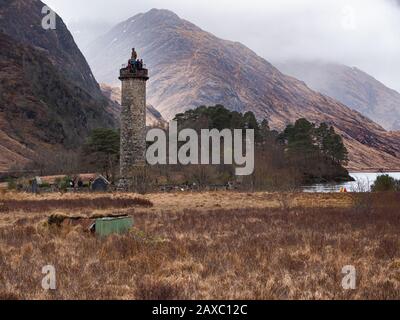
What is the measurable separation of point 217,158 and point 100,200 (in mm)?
30872

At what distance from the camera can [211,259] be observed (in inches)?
536

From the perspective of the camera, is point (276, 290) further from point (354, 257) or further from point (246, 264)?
point (354, 257)

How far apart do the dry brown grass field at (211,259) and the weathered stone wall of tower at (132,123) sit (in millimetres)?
30355

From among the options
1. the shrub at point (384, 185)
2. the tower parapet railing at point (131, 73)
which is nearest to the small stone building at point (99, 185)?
the tower parapet railing at point (131, 73)

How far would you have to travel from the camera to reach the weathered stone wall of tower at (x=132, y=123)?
181ft

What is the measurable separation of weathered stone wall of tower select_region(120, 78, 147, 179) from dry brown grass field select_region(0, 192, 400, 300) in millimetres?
30355

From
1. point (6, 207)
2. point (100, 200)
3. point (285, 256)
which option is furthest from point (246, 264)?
point (100, 200)

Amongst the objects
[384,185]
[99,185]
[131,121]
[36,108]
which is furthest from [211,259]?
[36,108]

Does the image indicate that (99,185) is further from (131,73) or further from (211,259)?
(211,259)

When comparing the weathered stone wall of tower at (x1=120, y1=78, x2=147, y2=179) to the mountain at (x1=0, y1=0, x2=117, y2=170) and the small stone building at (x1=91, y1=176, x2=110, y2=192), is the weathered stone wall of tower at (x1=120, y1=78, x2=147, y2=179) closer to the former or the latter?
the small stone building at (x1=91, y1=176, x2=110, y2=192)

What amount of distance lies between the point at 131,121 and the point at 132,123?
0.80 feet

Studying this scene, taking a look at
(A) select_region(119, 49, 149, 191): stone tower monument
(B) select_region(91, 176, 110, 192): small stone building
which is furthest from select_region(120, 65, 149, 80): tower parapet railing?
(B) select_region(91, 176, 110, 192): small stone building

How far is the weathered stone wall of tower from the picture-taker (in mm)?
55250

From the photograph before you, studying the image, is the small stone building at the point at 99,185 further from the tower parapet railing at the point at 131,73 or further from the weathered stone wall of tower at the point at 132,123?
the tower parapet railing at the point at 131,73
